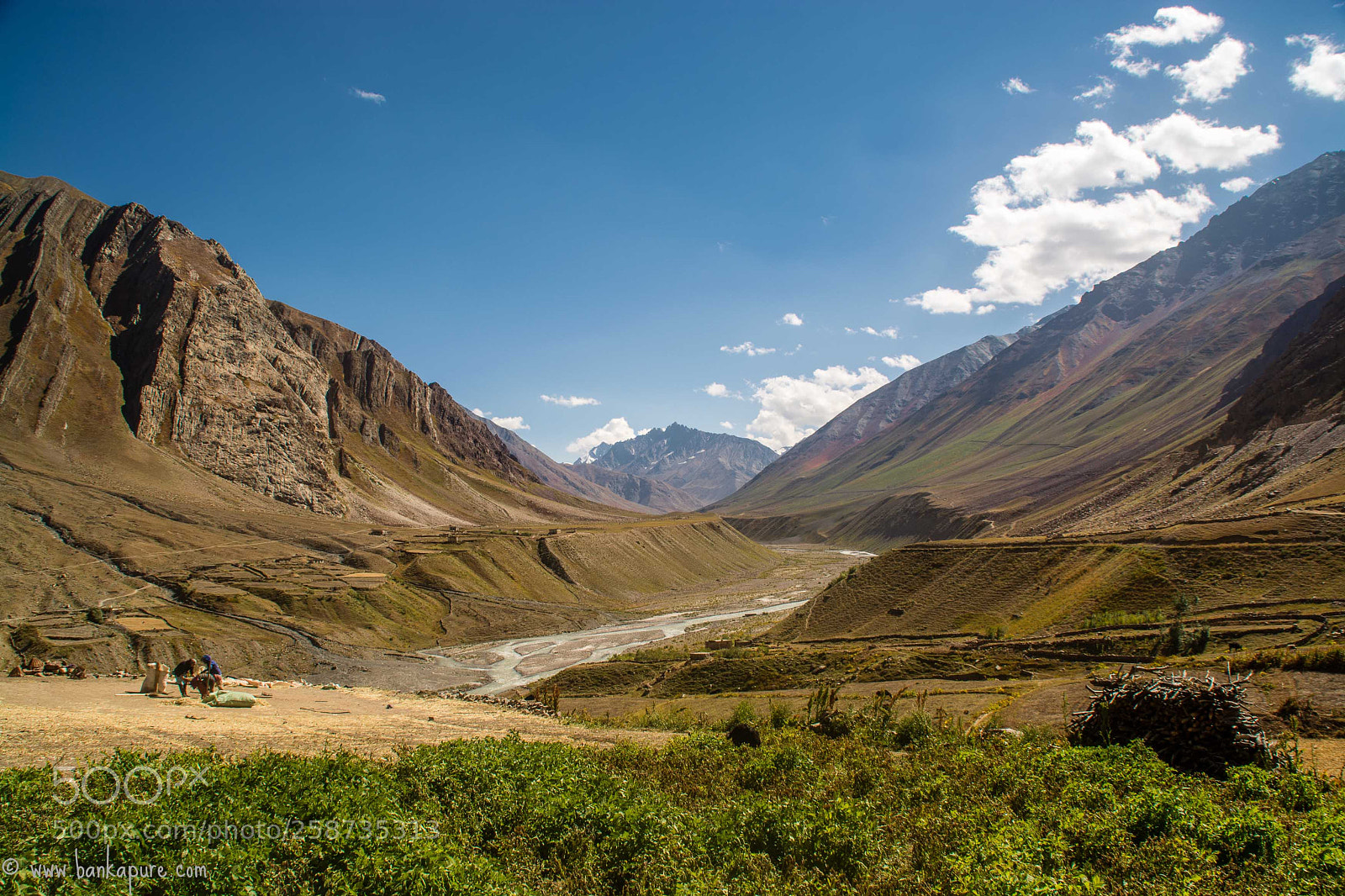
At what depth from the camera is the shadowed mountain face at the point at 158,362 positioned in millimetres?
110750

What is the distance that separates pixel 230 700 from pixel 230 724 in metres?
6.59

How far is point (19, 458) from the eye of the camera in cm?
9088

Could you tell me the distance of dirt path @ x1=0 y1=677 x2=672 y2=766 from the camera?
587 inches

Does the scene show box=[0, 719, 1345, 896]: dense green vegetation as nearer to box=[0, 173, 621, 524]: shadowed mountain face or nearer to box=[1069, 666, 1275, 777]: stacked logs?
box=[1069, 666, 1275, 777]: stacked logs

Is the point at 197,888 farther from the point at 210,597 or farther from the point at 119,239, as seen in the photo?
the point at 119,239

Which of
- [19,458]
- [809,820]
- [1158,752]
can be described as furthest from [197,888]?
[19,458]

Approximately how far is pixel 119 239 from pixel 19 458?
87.2 metres

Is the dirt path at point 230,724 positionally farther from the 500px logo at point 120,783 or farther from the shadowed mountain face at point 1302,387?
the shadowed mountain face at point 1302,387

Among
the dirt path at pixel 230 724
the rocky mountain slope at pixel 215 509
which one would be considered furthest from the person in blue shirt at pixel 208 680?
the rocky mountain slope at pixel 215 509

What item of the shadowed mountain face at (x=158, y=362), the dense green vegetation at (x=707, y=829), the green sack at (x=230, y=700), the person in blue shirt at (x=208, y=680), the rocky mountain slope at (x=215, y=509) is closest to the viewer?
the dense green vegetation at (x=707, y=829)

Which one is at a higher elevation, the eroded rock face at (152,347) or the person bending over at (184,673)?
the eroded rock face at (152,347)

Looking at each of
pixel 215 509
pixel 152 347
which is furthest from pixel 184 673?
pixel 152 347

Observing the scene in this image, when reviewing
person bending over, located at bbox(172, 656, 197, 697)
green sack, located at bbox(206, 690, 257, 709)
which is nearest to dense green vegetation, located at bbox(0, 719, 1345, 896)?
green sack, located at bbox(206, 690, 257, 709)

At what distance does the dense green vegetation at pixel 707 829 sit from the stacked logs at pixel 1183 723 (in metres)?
1.84
